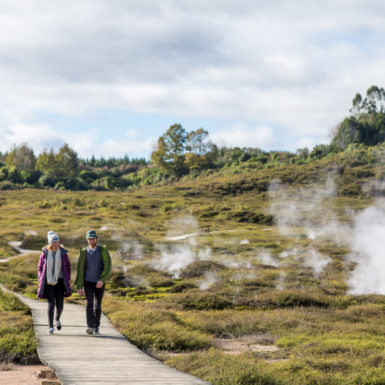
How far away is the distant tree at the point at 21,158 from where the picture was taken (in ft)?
446

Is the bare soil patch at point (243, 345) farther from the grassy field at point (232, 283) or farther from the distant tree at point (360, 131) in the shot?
the distant tree at point (360, 131)

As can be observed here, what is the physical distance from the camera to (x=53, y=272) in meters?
12.5

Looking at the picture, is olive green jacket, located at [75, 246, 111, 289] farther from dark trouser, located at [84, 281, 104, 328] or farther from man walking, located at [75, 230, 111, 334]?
dark trouser, located at [84, 281, 104, 328]

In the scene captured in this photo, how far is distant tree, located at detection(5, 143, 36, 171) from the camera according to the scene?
136 meters

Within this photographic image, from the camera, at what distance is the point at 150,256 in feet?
139

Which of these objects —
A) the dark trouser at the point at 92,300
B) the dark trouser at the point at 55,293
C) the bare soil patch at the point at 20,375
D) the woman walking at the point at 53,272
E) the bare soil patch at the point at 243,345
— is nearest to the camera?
the bare soil patch at the point at 20,375

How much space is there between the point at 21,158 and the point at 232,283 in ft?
387

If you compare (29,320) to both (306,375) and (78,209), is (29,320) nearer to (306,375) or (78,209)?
(306,375)

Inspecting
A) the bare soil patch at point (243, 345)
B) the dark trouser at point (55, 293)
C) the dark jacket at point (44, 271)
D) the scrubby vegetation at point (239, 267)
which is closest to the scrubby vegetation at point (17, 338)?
the dark trouser at point (55, 293)

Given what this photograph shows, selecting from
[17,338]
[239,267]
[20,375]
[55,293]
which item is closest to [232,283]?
[239,267]

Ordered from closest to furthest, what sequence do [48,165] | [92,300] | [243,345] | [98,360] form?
1. [98,360]
2. [92,300]
3. [243,345]
4. [48,165]

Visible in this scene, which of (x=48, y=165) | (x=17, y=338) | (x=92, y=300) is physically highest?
(x=48, y=165)

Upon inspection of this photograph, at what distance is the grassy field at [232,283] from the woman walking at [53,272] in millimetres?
2447

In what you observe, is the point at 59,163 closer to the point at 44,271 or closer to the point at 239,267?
the point at 239,267
